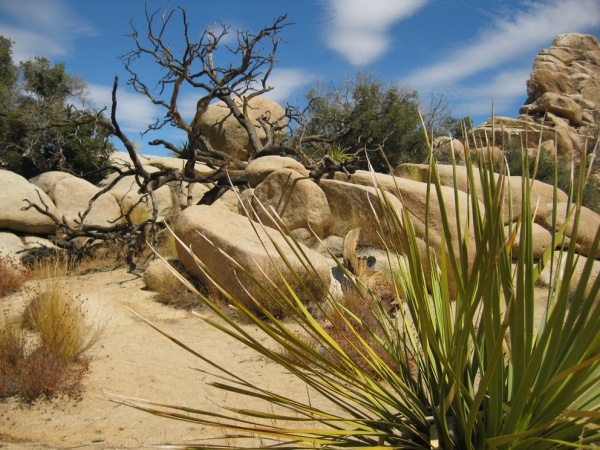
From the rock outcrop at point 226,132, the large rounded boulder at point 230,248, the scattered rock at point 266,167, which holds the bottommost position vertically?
the large rounded boulder at point 230,248

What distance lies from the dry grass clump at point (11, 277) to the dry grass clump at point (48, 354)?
233 centimetres

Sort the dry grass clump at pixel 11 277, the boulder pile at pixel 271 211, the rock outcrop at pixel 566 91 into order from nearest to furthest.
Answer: the boulder pile at pixel 271 211
the dry grass clump at pixel 11 277
the rock outcrop at pixel 566 91

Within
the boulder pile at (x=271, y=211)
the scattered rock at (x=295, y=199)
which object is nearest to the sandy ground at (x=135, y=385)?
the boulder pile at (x=271, y=211)

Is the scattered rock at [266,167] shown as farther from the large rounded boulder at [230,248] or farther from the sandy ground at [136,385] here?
the sandy ground at [136,385]

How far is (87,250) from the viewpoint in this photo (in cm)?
1048

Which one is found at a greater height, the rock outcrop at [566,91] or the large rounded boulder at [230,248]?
the rock outcrop at [566,91]

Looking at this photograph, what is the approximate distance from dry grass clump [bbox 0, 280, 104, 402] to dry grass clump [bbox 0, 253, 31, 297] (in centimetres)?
233

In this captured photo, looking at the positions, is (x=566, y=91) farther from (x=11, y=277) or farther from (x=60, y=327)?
(x=60, y=327)

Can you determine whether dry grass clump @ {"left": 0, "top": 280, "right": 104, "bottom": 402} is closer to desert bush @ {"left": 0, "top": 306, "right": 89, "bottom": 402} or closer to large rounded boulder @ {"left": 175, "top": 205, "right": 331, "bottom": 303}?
desert bush @ {"left": 0, "top": 306, "right": 89, "bottom": 402}

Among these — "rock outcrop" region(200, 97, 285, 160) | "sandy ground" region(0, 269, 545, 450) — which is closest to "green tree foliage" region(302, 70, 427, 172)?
"rock outcrop" region(200, 97, 285, 160)

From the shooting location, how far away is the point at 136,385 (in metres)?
4.68

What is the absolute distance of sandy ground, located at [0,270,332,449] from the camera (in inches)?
143

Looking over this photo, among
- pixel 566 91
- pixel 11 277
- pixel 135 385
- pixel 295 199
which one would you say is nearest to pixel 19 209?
pixel 11 277

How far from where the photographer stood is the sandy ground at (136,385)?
3.63m
